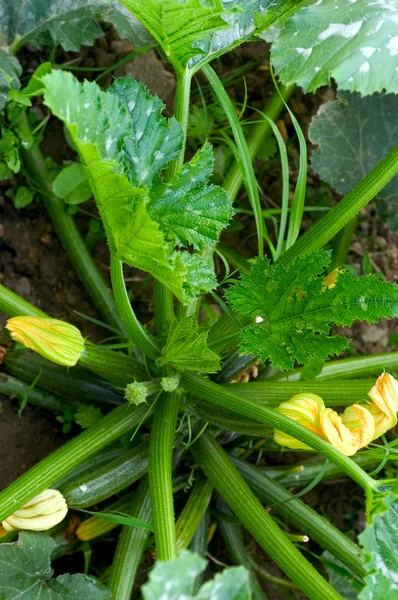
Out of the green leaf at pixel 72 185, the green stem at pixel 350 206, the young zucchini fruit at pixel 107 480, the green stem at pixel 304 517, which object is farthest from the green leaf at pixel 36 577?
the green leaf at pixel 72 185

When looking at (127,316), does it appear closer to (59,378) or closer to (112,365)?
(112,365)

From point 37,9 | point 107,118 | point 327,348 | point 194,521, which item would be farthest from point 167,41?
point 194,521

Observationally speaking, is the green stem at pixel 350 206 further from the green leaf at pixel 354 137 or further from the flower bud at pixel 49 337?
the green leaf at pixel 354 137

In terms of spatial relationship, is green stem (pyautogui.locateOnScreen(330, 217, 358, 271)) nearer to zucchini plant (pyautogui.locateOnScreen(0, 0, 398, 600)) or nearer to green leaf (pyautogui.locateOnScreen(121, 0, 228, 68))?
zucchini plant (pyautogui.locateOnScreen(0, 0, 398, 600))

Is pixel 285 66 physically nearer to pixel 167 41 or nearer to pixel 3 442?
pixel 167 41

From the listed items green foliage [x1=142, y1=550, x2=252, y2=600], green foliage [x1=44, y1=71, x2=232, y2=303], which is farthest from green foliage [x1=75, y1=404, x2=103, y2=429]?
green foliage [x1=142, y1=550, x2=252, y2=600]

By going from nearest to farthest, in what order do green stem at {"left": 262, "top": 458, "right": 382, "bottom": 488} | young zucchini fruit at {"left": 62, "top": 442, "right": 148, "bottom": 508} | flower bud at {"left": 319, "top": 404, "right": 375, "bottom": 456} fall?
1. flower bud at {"left": 319, "top": 404, "right": 375, "bottom": 456}
2. young zucchini fruit at {"left": 62, "top": 442, "right": 148, "bottom": 508}
3. green stem at {"left": 262, "top": 458, "right": 382, "bottom": 488}

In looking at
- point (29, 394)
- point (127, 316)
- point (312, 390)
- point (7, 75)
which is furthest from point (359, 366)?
point (7, 75)
